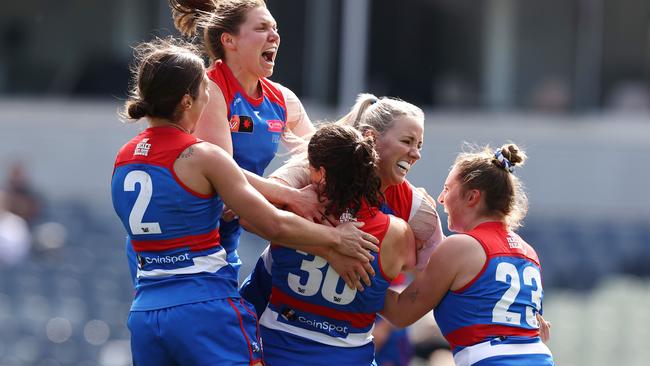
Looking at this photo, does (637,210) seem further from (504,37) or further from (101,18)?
(101,18)

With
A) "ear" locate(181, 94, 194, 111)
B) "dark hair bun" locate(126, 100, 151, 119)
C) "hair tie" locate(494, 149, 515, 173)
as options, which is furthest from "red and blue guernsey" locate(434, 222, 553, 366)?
"dark hair bun" locate(126, 100, 151, 119)

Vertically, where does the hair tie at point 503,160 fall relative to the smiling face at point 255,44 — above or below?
below

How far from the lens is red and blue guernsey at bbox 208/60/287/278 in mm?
4270

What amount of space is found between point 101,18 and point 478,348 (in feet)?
32.1

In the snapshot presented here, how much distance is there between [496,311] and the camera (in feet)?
13.3

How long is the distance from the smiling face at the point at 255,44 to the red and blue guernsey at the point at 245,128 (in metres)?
0.07

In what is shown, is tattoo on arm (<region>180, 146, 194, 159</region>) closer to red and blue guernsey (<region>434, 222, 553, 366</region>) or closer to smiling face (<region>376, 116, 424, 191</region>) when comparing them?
smiling face (<region>376, 116, 424, 191</region>)

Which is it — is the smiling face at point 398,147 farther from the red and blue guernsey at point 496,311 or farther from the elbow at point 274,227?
the elbow at point 274,227

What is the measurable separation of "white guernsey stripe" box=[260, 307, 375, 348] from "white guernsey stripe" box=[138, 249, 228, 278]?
0.30 m

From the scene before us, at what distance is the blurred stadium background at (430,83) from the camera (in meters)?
12.2

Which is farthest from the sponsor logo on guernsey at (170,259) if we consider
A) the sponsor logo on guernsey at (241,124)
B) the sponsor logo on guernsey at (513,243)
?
the sponsor logo on guernsey at (513,243)

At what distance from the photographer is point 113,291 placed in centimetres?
1014

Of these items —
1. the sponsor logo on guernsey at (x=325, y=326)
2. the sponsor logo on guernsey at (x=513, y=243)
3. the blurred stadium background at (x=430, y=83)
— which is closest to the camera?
the sponsor logo on guernsey at (x=325, y=326)

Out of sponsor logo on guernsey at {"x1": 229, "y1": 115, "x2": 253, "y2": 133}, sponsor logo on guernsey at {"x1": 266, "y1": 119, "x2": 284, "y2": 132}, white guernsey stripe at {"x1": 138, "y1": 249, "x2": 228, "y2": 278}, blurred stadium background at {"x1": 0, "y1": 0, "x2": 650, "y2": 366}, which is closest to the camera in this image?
white guernsey stripe at {"x1": 138, "y1": 249, "x2": 228, "y2": 278}
